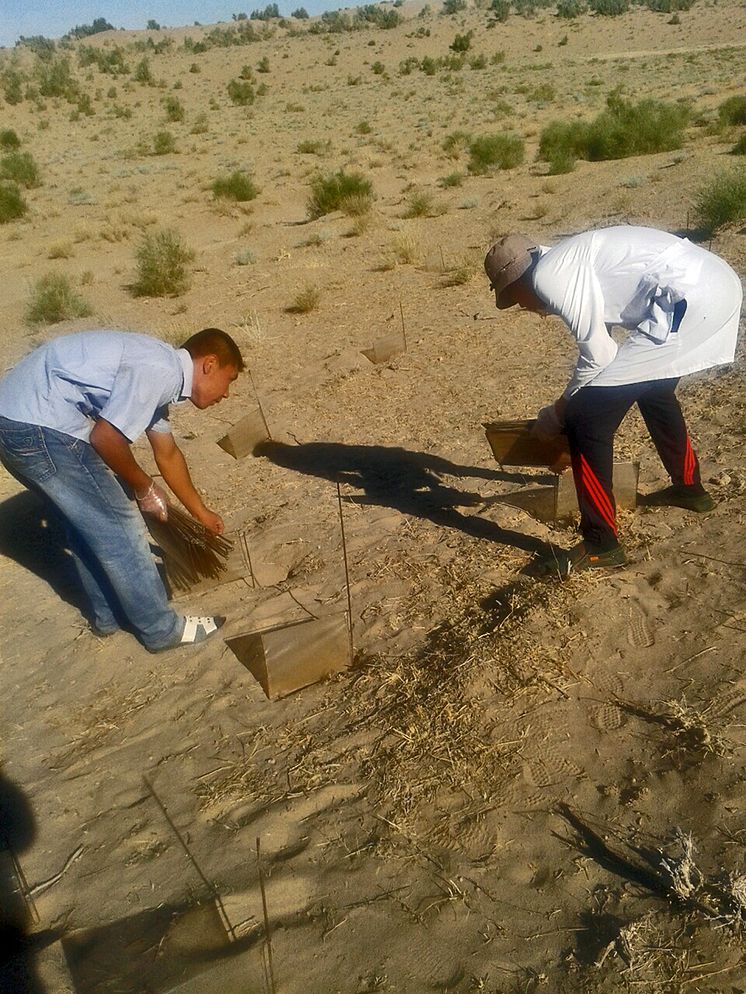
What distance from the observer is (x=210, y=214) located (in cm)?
1686

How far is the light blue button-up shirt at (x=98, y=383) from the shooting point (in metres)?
3.33

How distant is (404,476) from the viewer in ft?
18.6

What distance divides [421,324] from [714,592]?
18.6ft

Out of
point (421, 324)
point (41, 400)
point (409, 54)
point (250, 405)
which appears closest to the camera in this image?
point (41, 400)

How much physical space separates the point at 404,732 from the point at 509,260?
1870 millimetres

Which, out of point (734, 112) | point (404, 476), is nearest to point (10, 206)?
point (734, 112)

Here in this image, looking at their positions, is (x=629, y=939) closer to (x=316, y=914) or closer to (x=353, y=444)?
(x=316, y=914)

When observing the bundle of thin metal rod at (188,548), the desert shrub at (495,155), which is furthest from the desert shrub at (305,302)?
the desert shrub at (495,155)

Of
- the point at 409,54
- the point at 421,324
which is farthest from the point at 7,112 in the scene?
the point at 421,324

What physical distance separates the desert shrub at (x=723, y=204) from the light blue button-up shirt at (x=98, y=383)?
781 centimetres

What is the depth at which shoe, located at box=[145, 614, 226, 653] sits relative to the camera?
4.16 m

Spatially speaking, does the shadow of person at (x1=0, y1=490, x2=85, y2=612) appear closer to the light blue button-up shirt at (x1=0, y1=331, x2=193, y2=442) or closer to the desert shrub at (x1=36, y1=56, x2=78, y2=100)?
the light blue button-up shirt at (x1=0, y1=331, x2=193, y2=442)

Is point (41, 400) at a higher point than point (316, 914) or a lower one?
higher

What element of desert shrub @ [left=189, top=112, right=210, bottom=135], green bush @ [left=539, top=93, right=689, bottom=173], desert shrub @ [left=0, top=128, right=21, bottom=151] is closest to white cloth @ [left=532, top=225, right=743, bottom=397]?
green bush @ [left=539, top=93, right=689, bottom=173]
